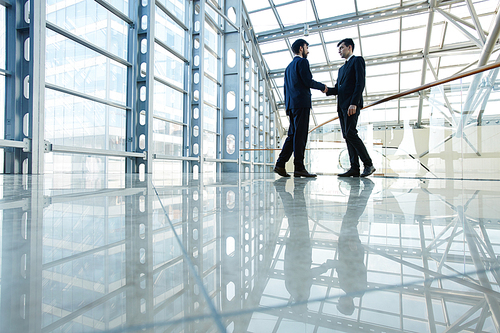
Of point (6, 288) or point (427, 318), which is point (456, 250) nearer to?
point (427, 318)

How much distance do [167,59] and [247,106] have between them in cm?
551

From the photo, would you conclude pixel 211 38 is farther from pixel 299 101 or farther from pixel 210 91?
pixel 299 101

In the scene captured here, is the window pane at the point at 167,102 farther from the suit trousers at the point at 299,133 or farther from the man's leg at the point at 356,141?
the man's leg at the point at 356,141

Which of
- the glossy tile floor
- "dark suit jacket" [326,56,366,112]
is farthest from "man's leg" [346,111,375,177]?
the glossy tile floor

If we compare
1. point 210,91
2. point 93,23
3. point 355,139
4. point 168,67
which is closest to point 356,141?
point 355,139

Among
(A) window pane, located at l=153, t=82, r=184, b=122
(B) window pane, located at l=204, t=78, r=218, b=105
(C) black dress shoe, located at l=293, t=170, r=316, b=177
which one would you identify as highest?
(B) window pane, located at l=204, t=78, r=218, b=105

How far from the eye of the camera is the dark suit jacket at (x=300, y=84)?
3480mm

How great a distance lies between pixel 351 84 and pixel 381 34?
11.7 m

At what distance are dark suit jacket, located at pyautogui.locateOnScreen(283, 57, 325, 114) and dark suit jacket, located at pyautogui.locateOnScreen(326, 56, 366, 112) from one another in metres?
0.28

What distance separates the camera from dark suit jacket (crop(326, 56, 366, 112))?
3484 millimetres

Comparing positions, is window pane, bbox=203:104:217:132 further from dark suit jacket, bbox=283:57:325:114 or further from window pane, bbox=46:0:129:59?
dark suit jacket, bbox=283:57:325:114

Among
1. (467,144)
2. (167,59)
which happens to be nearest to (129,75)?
(167,59)

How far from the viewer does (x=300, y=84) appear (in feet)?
11.7

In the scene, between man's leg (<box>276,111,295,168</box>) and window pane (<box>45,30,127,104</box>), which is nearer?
man's leg (<box>276,111,295,168</box>)
